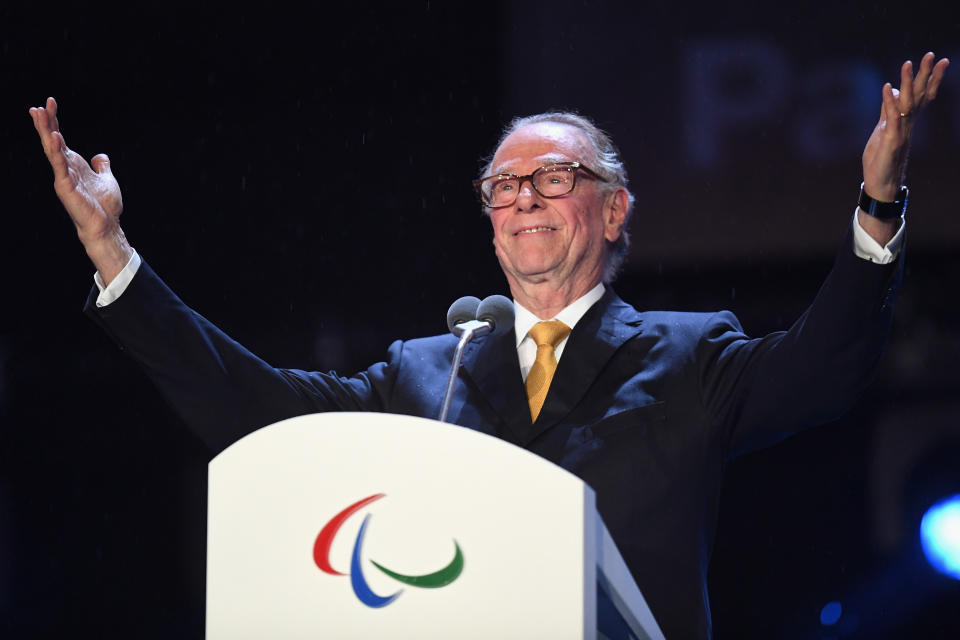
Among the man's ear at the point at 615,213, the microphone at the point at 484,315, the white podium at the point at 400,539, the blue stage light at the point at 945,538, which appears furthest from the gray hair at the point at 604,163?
the blue stage light at the point at 945,538

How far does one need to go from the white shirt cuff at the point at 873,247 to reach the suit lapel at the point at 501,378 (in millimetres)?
652

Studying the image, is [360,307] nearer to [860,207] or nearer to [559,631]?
[860,207]

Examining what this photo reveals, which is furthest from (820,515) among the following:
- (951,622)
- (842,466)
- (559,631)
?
(559,631)

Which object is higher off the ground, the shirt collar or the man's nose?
the man's nose

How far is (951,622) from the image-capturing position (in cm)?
303

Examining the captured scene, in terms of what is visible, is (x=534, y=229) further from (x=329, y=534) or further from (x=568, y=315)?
(x=329, y=534)

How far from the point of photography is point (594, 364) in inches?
79.1

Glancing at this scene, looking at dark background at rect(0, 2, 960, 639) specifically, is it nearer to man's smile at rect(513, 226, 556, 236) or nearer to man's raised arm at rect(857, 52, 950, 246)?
man's smile at rect(513, 226, 556, 236)

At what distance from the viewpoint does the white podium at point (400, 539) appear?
44.6 inches

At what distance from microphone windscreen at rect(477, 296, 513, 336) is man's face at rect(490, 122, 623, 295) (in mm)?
372

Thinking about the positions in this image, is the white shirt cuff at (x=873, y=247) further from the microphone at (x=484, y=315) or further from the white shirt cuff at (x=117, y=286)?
the white shirt cuff at (x=117, y=286)

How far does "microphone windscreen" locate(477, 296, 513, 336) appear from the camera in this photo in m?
1.83

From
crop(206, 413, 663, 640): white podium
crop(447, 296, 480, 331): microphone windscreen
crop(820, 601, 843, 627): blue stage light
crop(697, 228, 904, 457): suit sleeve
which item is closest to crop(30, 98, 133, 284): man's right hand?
crop(447, 296, 480, 331): microphone windscreen

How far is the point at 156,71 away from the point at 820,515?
249 cm
